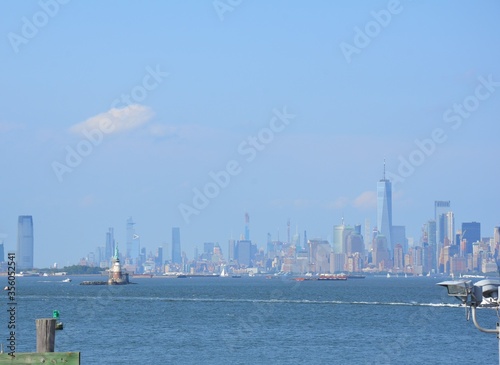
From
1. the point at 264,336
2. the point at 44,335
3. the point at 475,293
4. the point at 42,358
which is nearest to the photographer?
the point at 475,293

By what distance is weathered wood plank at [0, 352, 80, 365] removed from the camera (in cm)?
1847

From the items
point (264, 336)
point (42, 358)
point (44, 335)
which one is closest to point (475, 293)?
point (42, 358)

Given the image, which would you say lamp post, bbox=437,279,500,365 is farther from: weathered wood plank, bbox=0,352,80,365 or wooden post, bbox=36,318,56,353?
wooden post, bbox=36,318,56,353

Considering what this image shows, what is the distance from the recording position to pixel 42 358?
1858 centimetres

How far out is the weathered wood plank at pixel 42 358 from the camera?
727 inches

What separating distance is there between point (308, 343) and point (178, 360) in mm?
15392

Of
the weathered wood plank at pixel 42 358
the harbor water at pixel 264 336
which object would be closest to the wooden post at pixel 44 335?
the weathered wood plank at pixel 42 358

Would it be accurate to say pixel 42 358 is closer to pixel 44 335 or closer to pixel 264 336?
pixel 44 335

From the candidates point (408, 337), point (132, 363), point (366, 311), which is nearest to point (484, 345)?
point (408, 337)

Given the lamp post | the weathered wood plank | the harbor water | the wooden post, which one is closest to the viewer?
the lamp post

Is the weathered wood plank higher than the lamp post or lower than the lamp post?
lower

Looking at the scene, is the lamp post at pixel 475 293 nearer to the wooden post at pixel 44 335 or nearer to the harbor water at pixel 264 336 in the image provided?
the wooden post at pixel 44 335

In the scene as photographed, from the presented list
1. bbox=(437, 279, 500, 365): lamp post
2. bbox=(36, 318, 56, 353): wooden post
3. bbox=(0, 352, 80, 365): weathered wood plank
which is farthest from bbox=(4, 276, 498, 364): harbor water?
bbox=(437, 279, 500, 365): lamp post

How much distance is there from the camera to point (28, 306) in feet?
427
